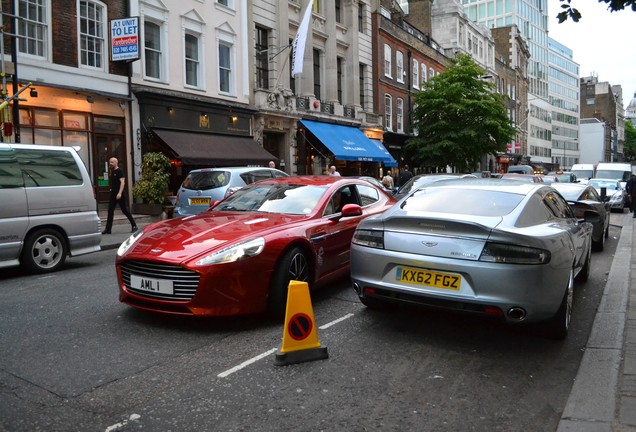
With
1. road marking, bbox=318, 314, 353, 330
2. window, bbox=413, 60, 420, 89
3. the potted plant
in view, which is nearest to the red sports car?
road marking, bbox=318, 314, 353, 330

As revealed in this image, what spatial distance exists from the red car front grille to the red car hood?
84 millimetres

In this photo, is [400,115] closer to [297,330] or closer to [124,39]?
[124,39]

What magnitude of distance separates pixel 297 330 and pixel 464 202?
2.14 metres

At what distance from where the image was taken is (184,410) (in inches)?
133

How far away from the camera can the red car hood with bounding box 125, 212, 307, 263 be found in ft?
16.3

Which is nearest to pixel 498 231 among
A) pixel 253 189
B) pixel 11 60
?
pixel 253 189

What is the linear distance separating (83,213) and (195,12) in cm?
1386

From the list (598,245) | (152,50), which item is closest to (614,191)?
(598,245)

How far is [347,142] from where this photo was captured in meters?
27.0

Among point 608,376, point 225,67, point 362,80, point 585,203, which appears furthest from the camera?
point 362,80

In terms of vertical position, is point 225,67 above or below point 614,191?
above

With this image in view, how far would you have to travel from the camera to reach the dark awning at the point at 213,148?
58.9 ft

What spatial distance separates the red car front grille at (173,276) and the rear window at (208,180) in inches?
303

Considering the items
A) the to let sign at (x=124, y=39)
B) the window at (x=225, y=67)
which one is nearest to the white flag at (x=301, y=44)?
the window at (x=225, y=67)
